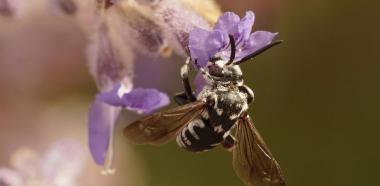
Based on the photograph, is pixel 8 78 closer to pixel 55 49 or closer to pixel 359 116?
pixel 55 49

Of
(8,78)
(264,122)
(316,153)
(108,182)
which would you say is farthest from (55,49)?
(316,153)

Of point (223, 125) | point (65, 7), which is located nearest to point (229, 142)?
point (223, 125)

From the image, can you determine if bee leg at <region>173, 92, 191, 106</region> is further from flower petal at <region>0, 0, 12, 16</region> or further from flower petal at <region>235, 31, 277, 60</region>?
flower petal at <region>0, 0, 12, 16</region>

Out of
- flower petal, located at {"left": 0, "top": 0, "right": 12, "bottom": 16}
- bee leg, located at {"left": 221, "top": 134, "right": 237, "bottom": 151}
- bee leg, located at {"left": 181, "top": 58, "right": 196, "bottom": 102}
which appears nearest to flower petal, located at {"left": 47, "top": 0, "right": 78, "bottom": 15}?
flower petal, located at {"left": 0, "top": 0, "right": 12, "bottom": 16}

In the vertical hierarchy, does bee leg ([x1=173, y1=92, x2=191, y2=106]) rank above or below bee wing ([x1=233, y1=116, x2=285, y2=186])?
above

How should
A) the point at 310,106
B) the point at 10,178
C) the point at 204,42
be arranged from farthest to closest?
the point at 310,106 < the point at 10,178 < the point at 204,42

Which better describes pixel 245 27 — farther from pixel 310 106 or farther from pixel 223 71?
pixel 310 106
